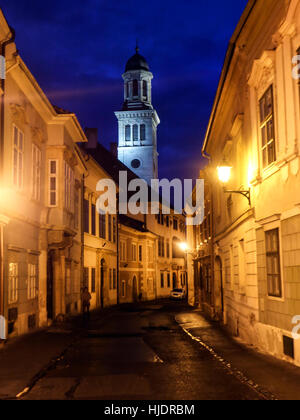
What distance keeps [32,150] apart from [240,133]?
7421 mm

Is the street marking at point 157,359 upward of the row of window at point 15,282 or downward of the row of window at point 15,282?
downward

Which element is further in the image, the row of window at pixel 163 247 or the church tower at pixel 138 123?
the church tower at pixel 138 123

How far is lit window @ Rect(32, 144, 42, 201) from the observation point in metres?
19.2

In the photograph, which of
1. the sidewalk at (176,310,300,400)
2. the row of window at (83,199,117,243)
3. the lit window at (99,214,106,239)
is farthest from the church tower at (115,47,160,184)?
the sidewalk at (176,310,300,400)

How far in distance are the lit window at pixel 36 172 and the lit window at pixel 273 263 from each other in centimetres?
953

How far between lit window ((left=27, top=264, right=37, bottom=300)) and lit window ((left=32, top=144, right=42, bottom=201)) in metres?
2.52

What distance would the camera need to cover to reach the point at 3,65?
1466 centimetres

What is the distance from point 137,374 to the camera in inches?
410

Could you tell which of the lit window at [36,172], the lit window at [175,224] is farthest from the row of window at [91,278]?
the lit window at [175,224]

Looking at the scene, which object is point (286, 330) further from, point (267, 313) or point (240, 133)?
point (240, 133)

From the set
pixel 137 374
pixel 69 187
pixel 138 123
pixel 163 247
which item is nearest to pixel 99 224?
pixel 69 187

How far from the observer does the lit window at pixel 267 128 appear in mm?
12227

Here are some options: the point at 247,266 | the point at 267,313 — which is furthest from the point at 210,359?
the point at 247,266

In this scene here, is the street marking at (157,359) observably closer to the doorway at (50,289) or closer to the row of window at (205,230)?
the doorway at (50,289)
